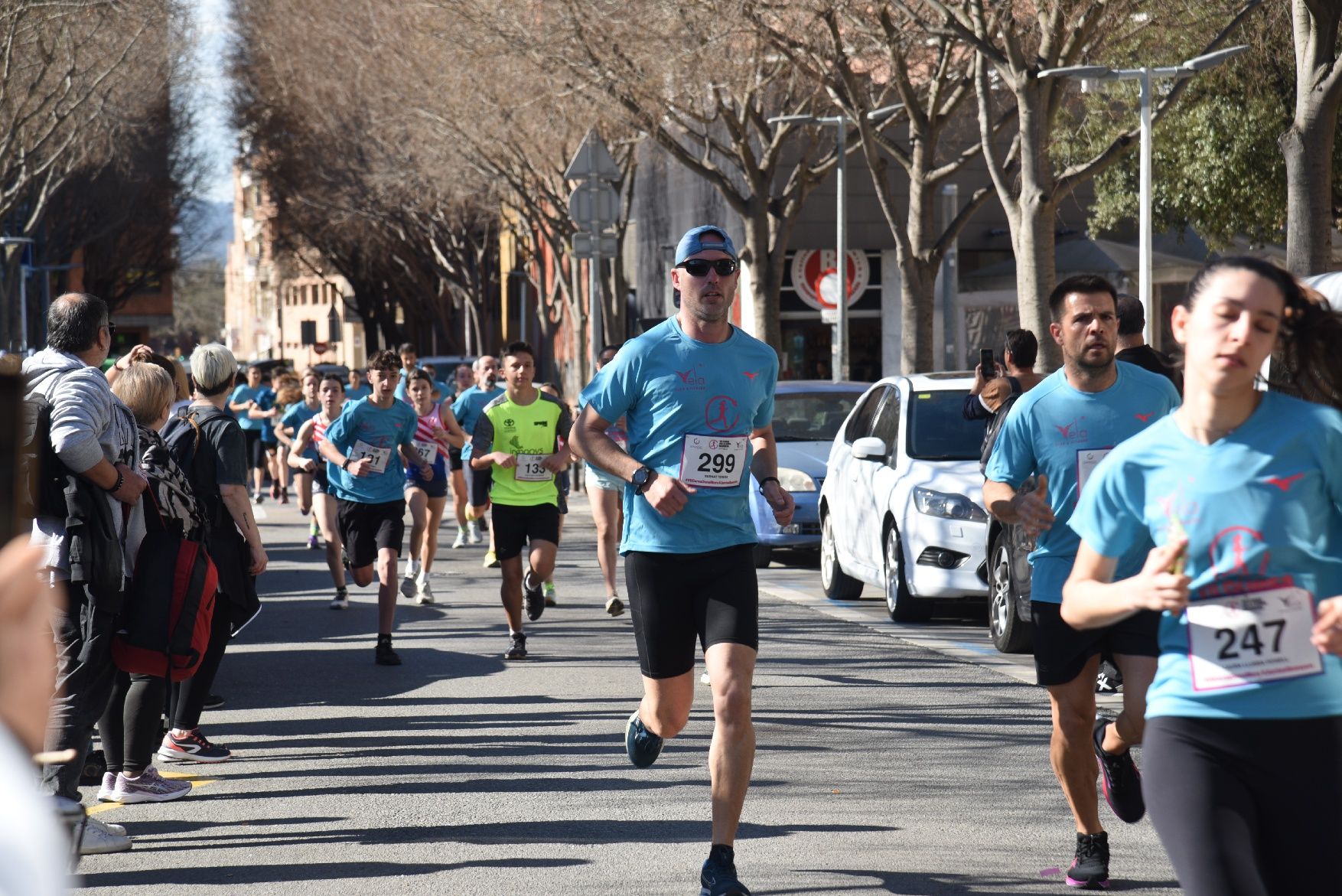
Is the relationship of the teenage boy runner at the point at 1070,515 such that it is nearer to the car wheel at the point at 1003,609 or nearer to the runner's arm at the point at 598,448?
the runner's arm at the point at 598,448

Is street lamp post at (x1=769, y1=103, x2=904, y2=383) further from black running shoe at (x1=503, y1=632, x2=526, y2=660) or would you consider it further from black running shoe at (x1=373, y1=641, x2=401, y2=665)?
black running shoe at (x1=373, y1=641, x2=401, y2=665)

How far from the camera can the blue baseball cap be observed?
5.88 metres

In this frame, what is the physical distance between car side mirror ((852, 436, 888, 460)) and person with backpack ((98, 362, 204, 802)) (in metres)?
5.88

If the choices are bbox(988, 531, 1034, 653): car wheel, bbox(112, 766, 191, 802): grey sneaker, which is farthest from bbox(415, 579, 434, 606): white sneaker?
bbox(112, 766, 191, 802): grey sneaker

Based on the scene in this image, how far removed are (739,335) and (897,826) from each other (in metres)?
1.81

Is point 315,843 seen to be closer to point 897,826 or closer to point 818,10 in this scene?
Answer: point 897,826

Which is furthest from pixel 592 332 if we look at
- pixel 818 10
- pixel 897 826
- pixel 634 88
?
pixel 897 826

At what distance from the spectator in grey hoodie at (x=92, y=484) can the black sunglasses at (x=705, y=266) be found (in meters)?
2.12

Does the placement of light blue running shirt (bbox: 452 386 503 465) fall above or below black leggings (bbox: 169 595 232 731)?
above

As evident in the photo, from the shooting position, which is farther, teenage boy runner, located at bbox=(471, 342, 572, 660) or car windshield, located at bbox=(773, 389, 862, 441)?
car windshield, located at bbox=(773, 389, 862, 441)

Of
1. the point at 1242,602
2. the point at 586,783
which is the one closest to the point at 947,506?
the point at 586,783

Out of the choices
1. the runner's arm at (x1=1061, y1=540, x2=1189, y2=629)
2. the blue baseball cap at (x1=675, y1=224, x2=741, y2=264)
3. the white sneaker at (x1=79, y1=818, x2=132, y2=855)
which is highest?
the blue baseball cap at (x1=675, y1=224, x2=741, y2=264)

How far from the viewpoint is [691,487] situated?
18.9ft

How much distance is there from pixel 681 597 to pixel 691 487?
340mm
